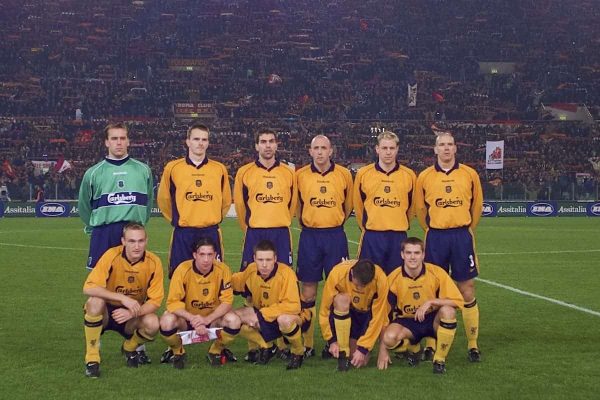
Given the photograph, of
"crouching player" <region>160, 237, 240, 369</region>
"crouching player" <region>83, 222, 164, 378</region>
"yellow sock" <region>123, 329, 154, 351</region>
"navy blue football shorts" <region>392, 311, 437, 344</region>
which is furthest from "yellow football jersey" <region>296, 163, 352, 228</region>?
"yellow sock" <region>123, 329, 154, 351</region>

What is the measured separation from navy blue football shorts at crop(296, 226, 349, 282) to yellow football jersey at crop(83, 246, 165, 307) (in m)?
1.33

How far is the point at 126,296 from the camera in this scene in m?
6.36

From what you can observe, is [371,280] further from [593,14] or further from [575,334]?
[593,14]

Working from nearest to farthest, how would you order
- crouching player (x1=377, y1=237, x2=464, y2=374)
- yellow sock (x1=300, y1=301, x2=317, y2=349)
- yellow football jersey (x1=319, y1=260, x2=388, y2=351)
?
1. crouching player (x1=377, y1=237, x2=464, y2=374)
2. yellow football jersey (x1=319, y1=260, x2=388, y2=351)
3. yellow sock (x1=300, y1=301, x2=317, y2=349)

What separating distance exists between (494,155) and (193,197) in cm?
2397

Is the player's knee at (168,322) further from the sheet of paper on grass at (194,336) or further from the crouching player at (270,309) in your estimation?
the crouching player at (270,309)

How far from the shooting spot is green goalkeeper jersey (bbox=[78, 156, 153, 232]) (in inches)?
272

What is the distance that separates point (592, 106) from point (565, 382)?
37.5m

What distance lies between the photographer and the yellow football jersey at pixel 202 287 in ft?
21.4

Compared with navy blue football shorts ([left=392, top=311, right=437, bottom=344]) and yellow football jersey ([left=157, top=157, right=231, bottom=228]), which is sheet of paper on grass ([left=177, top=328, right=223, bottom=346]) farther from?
navy blue football shorts ([left=392, top=311, right=437, bottom=344])

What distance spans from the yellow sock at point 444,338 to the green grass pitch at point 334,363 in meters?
0.14

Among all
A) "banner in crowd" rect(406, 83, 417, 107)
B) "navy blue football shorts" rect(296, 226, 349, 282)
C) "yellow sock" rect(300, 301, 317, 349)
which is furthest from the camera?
"banner in crowd" rect(406, 83, 417, 107)

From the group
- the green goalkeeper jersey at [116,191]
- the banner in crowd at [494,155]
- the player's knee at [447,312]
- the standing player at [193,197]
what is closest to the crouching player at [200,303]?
the standing player at [193,197]

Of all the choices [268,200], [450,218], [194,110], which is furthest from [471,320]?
[194,110]
